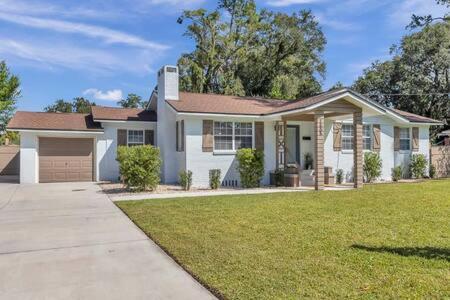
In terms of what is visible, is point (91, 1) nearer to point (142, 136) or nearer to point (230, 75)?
point (142, 136)

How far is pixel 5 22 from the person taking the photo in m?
15.6

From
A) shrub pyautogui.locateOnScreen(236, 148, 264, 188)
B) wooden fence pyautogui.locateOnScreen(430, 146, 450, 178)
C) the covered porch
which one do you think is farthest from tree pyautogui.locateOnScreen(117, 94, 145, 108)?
shrub pyautogui.locateOnScreen(236, 148, 264, 188)

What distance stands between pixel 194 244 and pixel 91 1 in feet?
38.9

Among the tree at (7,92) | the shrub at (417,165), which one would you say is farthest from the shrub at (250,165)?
the tree at (7,92)

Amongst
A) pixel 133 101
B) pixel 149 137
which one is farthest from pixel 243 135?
pixel 133 101

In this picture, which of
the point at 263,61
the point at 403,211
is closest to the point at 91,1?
the point at 403,211

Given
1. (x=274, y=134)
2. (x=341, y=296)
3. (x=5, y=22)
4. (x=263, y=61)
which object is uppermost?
(x=263, y=61)

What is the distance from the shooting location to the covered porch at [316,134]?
13.9 m

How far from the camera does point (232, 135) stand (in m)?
15.8

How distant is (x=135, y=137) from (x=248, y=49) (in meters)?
16.6

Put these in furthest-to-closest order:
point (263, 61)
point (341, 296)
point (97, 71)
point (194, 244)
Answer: point (263, 61) → point (97, 71) → point (194, 244) → point (341, 296)

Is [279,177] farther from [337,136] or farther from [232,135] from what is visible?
[337,136]

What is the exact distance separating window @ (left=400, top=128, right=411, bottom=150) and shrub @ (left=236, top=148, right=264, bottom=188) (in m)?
8.93

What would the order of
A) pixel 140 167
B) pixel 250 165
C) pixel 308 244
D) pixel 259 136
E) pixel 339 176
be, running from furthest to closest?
pixel 339 176 < pixel 259 136 < pixel 250 165 < pixel 140 167 < pixel 308 244
